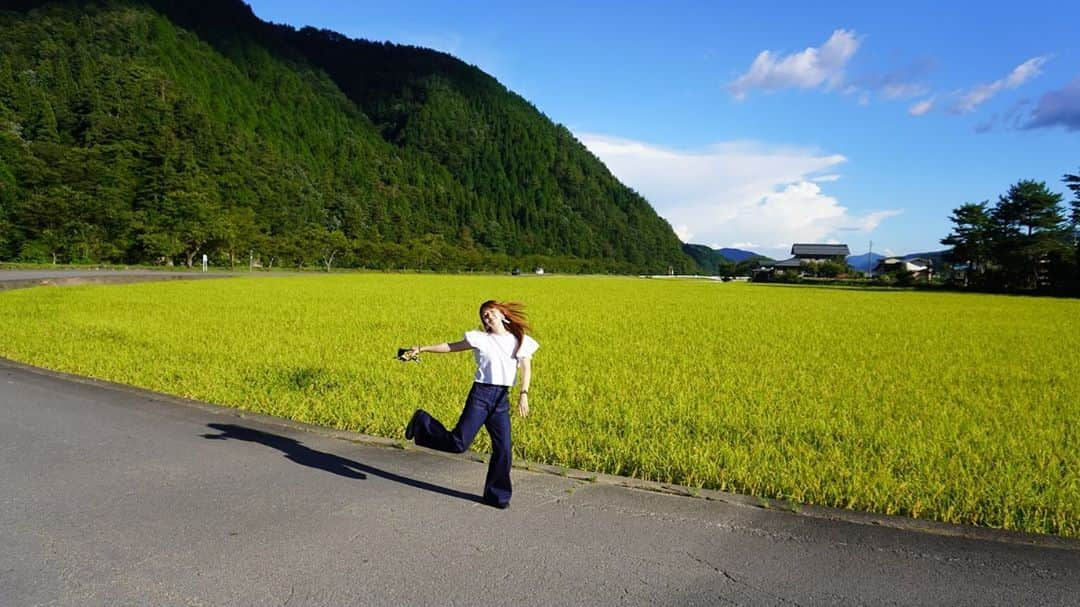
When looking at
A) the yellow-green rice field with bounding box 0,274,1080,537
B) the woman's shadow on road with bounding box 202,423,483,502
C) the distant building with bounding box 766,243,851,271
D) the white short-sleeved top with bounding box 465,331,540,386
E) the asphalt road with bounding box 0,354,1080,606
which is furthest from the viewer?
the distant building with bounding box 766,243,851,271

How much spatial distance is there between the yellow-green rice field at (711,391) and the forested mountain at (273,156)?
4032cm

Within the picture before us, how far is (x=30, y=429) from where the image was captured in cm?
533

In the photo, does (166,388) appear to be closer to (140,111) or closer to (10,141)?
(10,141)

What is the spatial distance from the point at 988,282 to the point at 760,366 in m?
50.5

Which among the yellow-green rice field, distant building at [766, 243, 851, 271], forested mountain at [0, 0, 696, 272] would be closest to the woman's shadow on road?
the yellow-green rice field

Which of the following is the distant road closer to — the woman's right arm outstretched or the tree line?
the woman's right arm outstretched

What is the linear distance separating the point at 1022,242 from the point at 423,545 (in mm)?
54308

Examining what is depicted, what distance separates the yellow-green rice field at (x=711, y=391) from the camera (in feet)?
Answer: 14.7

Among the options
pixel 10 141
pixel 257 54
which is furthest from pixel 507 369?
pixel 257 54

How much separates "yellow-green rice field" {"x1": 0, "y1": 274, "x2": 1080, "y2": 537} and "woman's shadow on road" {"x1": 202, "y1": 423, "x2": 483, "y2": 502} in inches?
25.1

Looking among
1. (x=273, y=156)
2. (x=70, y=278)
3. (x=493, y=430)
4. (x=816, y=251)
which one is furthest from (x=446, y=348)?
(x=816, y=251)

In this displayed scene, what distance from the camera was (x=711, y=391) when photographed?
7664 millimetres

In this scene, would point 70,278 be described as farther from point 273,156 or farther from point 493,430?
point 273,156

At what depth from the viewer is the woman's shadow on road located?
416 cm
